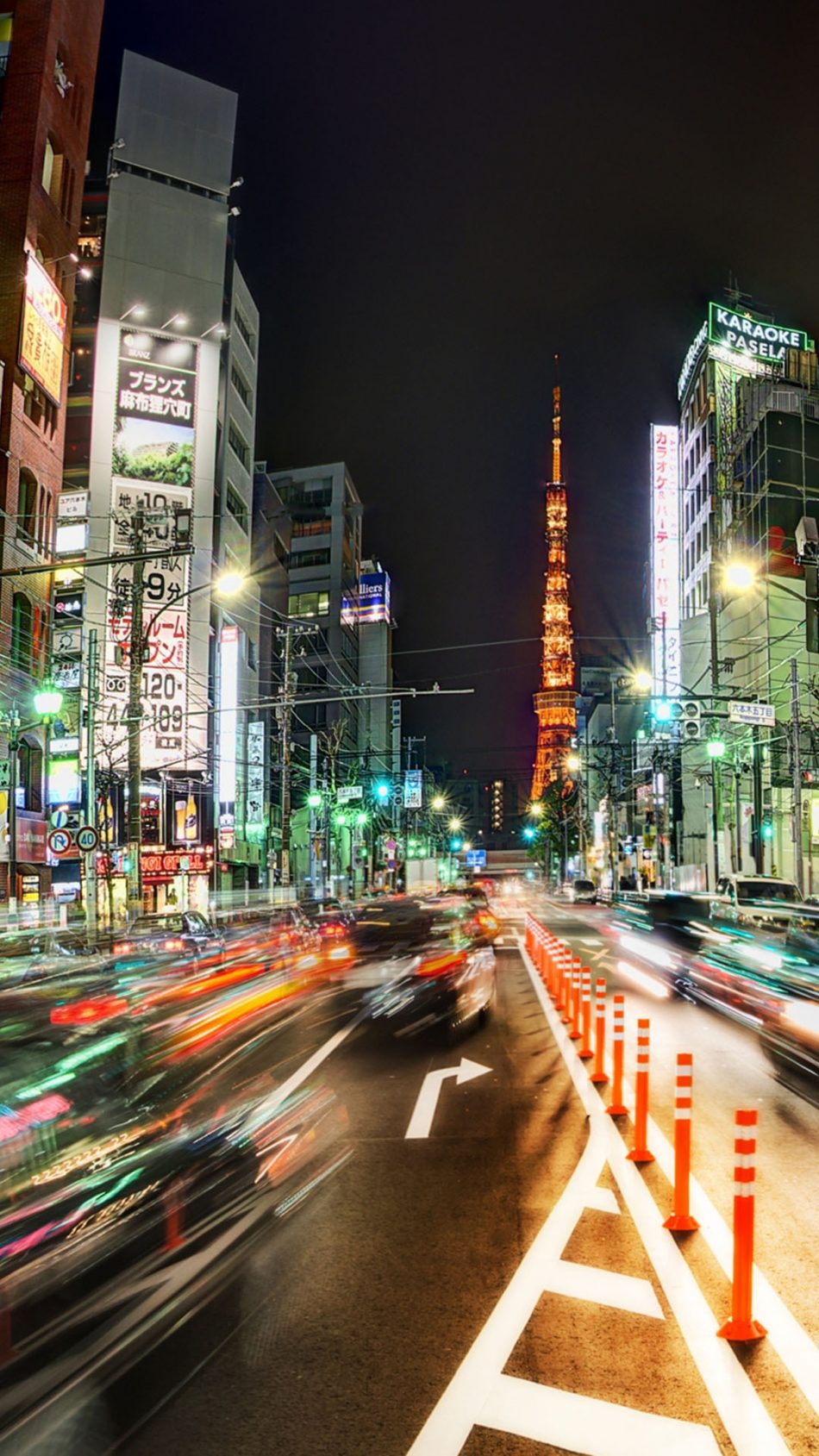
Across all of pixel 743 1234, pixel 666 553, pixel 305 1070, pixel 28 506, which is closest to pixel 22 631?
pixel 28 506

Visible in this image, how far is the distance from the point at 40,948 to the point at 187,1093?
16.9 metres

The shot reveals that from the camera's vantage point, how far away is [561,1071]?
13188 millimetres

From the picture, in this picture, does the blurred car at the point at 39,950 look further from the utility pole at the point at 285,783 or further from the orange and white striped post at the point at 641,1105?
the orange and white striped post at the point at 641,1105

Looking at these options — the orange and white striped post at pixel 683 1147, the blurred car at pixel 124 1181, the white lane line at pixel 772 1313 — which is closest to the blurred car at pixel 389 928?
the blurred car at pixel 124 1181

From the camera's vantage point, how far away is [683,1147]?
6.86 metres

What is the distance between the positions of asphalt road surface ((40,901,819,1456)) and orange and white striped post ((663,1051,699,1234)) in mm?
165

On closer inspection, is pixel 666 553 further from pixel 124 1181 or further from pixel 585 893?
pixel 124 1181

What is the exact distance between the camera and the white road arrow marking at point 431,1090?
34.4 ft

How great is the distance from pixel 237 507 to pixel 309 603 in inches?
1652

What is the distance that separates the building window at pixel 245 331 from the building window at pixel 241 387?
2.56 meters

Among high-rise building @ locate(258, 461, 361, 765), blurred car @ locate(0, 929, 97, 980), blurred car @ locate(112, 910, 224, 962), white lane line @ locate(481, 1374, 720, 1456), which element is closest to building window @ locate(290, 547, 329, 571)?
high-rise building @ locate(258, 461, 361, 765)

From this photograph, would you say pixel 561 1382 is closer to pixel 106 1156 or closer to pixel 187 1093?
pixel 106 1156

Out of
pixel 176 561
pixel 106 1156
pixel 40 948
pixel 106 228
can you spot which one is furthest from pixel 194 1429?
pixel 106 228

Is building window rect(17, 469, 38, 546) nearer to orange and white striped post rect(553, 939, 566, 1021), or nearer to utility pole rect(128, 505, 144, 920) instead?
utility pole rect(128, 505, 144, 920)
